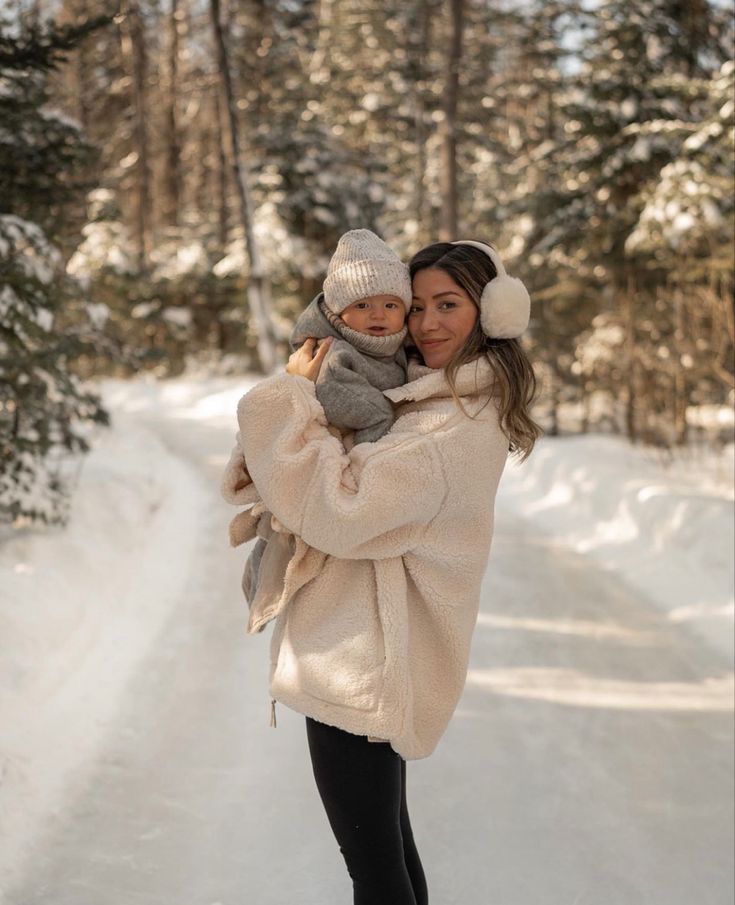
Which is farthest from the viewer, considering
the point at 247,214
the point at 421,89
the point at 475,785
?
the point at 421,89

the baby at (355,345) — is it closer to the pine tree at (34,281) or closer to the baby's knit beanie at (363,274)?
the baby's knit beanie at (363,274)

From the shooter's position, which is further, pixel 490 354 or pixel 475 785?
pixel 475 785

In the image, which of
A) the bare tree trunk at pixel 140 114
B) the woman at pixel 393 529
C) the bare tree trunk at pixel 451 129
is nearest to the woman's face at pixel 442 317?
the woman at pixel 393 529

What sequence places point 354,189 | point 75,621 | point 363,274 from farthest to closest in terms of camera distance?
point 354,189 < point 75,621 < point 363,274

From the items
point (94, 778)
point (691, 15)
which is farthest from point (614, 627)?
point (691, 15)

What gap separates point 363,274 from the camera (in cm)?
204

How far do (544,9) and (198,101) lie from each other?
13231 mm

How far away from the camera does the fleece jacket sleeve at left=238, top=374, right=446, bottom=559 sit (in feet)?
6.30

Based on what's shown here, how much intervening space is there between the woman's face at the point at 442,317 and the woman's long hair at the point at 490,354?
0.02 m

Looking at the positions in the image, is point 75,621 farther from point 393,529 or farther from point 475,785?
point 393,529

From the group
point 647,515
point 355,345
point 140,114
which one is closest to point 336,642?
point 355,345

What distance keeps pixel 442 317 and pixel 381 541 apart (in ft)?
1.80

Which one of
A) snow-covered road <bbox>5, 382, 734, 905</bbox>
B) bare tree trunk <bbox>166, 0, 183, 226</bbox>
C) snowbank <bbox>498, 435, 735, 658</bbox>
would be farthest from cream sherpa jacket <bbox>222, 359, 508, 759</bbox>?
bare tree trunk <bbox>166, 0, 183, 226</bbox>

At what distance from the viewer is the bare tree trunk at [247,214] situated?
18234mm
